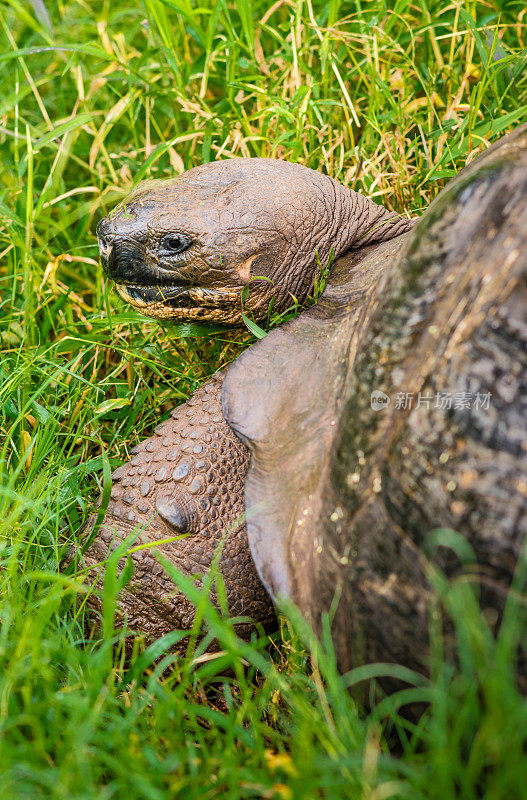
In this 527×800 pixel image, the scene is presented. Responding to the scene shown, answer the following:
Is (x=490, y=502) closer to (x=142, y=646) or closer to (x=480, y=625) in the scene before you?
(x=480, y=625)

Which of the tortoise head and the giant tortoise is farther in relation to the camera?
the tortoise head

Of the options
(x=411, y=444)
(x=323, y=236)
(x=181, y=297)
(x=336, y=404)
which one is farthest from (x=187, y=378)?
(x=411, y=444)

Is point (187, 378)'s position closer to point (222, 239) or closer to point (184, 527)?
point (222, 239)

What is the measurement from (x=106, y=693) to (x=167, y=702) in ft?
0.38

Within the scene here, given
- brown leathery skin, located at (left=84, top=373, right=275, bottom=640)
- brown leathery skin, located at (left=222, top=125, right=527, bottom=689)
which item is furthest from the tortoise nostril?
brown leathery skin, located at (left=222, top=125, right=527, bottom=689)

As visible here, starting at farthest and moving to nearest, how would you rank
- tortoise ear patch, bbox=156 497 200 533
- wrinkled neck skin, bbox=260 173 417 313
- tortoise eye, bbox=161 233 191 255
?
wrinkled neck skin, bbox=260 173 417 313
tortoise eye, bbox=161 233 191 255
tortoise ear patch, bbox=156 497 200 533

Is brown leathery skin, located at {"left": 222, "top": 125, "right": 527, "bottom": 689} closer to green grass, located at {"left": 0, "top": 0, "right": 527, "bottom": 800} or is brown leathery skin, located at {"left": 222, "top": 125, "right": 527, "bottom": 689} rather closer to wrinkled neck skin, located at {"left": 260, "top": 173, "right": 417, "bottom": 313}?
green grass, located at {"left": 0, "top": 0, "right": 527, "bottom": 800}

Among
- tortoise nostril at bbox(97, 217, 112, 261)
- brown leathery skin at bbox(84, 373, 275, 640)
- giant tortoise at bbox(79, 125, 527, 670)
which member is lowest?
brown leathery skin at bbox(84, 373, 275, 640)

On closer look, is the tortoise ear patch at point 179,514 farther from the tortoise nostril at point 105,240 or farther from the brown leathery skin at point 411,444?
the tortoise nostril at point 105,240

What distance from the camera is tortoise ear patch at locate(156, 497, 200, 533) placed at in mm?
A: 1918

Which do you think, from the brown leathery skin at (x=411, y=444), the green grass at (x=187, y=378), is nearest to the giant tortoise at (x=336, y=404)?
the brown leathery skin at (x=411, y=444)

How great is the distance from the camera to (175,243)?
212 centimetres

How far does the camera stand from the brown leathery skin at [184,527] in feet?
6.31

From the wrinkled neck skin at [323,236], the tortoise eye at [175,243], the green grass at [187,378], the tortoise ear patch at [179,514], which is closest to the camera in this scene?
the green grass at [187,378]
